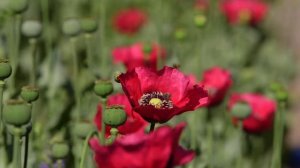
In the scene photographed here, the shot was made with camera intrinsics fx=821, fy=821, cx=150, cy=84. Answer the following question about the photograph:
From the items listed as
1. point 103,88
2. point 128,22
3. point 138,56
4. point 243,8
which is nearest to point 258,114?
point 138,56

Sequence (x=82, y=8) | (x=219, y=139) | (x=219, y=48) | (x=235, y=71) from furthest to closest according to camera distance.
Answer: (x=82, y=8), (x=219, y=48), (x=235, y=71), (x=219, y=139)

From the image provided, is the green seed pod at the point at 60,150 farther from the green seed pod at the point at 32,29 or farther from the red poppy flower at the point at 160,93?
the green seed pod at the point at 32,29

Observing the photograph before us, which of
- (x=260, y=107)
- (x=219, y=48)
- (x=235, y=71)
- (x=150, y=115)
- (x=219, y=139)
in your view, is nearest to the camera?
(x=150, y=115)

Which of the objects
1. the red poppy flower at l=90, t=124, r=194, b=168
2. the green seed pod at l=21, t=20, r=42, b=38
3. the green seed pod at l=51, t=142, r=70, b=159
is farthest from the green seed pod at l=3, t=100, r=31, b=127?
the green seed pod at l=21, t=20, r=42, b=38

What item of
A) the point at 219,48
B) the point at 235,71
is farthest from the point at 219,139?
the point at 219,48

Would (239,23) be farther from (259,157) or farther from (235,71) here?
(259,157)

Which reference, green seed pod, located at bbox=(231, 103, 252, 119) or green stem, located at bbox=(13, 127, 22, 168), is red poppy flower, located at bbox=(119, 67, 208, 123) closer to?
green stem, located at bbox=(13, 127, 22, 168)

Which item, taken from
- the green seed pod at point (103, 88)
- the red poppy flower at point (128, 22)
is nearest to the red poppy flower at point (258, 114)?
the green seed pod at point (103, 88)
